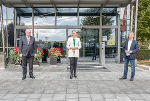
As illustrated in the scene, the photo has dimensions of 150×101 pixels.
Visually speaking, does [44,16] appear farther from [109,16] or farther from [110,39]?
[110,39]

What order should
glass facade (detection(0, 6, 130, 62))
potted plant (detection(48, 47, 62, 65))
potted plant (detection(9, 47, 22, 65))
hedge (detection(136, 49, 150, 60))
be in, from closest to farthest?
potted plant (detection(9, 47, 22, 65)) < potted plant (detection(48, 47, 62, 65)) < glass facade (detection(0, 6, 130, 62)) < hedge (detection(136, 49, 150, 60))

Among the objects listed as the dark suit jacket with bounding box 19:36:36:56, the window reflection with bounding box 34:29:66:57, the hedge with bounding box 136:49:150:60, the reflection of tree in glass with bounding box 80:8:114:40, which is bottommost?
the hedge with bounding box 136:49:150:60

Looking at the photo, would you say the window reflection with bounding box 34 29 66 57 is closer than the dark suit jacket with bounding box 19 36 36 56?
No

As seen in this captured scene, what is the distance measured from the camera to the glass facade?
33.4ft

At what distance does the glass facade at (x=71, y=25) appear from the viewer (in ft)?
33.4

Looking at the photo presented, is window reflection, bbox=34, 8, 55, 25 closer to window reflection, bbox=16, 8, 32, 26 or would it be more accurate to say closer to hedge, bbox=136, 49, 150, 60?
window reflection, bbox=16, 8, 32, 26

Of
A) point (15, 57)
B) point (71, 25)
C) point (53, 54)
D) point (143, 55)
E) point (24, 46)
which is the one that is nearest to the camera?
point (24, 46)

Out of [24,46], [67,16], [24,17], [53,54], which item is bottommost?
[53,54]

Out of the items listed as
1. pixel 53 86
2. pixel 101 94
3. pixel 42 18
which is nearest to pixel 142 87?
pixel 101 94

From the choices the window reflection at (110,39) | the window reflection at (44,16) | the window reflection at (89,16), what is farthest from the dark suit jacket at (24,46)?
the window reflection at (110,39)

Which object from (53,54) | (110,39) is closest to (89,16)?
(110,39)

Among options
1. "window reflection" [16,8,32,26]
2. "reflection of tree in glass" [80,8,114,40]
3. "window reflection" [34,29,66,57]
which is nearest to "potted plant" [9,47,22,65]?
"window reflection" [34,29,66,57]

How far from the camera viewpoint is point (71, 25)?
1023cm

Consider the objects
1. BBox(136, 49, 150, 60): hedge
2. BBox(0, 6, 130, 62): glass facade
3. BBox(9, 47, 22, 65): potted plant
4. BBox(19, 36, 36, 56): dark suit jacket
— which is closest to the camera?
BBox(19, 36, 36, 56): dark suit jacket
